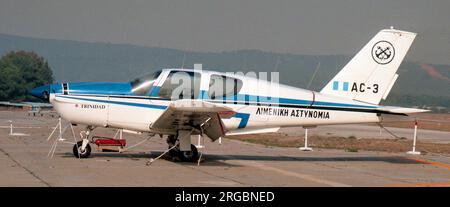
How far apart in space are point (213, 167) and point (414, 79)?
28.7 metres

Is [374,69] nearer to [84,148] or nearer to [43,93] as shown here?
[84,148]

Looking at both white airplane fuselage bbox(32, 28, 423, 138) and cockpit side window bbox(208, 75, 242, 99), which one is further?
cockpit side window bbox(208, 75, 242, 99)

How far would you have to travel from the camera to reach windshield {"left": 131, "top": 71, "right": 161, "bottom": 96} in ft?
48.5

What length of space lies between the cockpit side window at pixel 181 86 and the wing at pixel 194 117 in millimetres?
549

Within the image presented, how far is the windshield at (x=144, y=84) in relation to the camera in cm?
1477

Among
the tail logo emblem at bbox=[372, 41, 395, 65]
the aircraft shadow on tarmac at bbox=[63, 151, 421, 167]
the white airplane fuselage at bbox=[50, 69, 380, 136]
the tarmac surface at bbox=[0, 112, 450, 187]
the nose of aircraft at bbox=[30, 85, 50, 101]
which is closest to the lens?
the tarmac surface at bbox=[0, 112, 450, 187]

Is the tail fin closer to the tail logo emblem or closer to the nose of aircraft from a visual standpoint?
the tail logo emblem

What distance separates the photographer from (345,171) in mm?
14594

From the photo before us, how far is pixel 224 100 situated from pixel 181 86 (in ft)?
3.22

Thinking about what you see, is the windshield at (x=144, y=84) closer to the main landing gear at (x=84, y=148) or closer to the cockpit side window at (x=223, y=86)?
the cockpit side window at (x=223, y=86)

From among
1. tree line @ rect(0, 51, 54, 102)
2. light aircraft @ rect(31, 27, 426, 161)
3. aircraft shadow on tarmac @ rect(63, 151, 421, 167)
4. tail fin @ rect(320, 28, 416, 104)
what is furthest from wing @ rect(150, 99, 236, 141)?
tree line @ rect(0, 51, 54, 102)

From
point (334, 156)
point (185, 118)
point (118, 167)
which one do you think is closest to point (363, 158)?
point (334, 156)

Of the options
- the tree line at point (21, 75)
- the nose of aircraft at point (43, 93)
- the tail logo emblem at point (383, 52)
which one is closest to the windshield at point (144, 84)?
the nose of aircraft at point (43, 93)

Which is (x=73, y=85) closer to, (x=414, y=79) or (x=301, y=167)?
(x=301, y=167)
